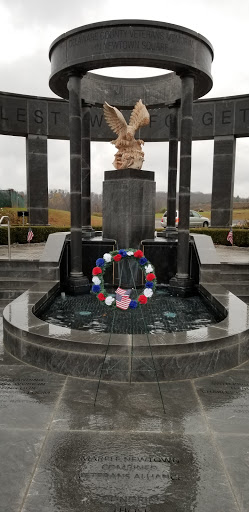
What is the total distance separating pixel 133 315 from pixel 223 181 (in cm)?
1564

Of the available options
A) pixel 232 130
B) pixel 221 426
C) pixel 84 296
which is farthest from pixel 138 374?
pixel 232 130

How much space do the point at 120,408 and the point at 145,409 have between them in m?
0.31

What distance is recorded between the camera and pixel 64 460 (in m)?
3.96

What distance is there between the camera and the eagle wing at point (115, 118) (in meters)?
12.8

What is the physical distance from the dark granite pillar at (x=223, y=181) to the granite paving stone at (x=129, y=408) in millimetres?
17824

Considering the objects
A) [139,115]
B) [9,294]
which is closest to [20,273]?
[9,294]

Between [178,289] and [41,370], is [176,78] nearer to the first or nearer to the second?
[178,289]

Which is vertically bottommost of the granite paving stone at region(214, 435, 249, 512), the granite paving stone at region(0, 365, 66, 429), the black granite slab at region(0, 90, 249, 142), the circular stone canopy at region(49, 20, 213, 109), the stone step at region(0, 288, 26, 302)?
the granite paving stone at region(214, 435, 249, 512)

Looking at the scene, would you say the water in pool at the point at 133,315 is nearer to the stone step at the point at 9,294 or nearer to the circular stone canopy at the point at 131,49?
the stone step at the point at 9,294

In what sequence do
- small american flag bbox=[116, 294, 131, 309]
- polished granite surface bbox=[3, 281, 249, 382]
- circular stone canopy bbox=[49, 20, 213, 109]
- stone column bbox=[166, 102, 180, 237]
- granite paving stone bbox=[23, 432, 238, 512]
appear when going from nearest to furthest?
granite paving stone bbox=[23, 432, 238, 512] → polished granite surface bbox=[3, 281, 249, 382] → small american flag bbox=[116, 294, 131, 309] → circular stone canopy bbox=[49, 20, 213, 109] → stone column bbox=[166, 102, 180, 237]

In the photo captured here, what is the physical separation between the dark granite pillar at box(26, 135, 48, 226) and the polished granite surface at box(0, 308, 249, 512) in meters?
17.7

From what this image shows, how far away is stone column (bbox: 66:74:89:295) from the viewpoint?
423 inches

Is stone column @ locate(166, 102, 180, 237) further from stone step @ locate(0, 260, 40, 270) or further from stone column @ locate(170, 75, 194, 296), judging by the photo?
stone step @ locate(0, 260, 40, 270)

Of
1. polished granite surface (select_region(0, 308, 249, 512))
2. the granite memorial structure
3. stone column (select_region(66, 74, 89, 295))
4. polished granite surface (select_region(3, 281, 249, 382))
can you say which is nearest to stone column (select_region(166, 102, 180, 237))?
the granite memorial structure
